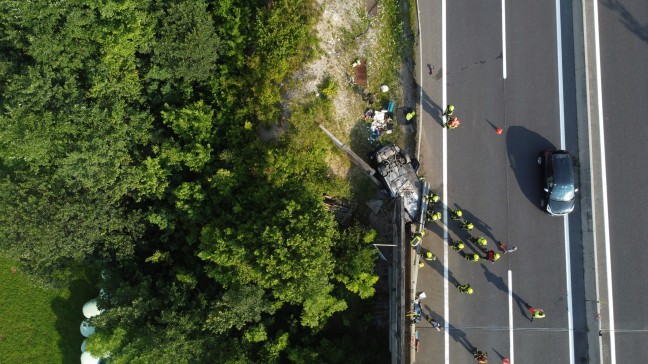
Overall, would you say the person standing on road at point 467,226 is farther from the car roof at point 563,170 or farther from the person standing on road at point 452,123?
the person standing on road at point 452,123

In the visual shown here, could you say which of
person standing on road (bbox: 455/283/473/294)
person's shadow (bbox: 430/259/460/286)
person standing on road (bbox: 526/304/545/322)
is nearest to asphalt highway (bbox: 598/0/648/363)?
person standing on road (bbox: 526/304/545/322)

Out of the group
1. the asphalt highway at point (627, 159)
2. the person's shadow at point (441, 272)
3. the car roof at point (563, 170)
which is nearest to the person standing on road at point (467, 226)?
the person's shadow at point (441, 272)

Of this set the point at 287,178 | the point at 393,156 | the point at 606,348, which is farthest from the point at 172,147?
the point at 606,348

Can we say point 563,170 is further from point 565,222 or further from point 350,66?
point 350,66

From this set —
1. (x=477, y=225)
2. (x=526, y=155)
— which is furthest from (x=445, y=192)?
(x=526, y=155)

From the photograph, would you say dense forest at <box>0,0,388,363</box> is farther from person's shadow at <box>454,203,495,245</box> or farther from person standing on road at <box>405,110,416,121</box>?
person's shadow at <box>454,203,495,245</box>

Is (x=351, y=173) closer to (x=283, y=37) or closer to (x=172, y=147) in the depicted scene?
(x=283, y=37)
